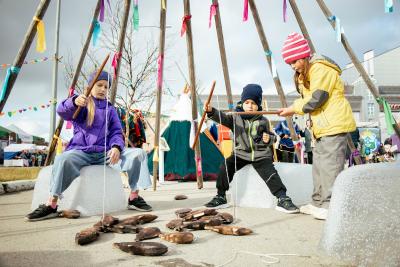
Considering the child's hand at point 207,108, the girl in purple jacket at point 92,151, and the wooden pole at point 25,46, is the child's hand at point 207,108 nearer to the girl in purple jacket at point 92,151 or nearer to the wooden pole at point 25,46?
the girl in purple jacket at point 92,151

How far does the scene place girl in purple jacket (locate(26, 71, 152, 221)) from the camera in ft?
9.50

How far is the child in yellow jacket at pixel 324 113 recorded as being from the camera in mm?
2852

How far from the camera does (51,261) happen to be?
167 centimetres

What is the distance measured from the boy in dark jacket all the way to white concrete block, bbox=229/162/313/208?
103mm

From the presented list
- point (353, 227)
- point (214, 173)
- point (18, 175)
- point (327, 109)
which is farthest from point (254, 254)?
point (18, 175)

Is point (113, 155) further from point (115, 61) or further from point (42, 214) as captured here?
point (115, 61)

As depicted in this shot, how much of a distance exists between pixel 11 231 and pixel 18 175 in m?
5.39

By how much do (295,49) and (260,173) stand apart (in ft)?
3.88

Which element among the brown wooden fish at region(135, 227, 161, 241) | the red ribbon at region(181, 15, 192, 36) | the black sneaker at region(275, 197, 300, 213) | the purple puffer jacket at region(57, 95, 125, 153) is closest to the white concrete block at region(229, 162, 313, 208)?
the black sneaker at region(275, 197, 300, 213)

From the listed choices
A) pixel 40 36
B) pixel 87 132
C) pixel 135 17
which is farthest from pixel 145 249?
pixel 135 17

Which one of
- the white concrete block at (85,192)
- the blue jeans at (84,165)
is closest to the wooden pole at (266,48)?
the blue jeans at (84,165)

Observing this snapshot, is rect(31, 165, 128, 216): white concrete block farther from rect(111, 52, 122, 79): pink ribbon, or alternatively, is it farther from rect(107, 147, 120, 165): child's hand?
rect(111, 52, 122, 79): pink ribbon

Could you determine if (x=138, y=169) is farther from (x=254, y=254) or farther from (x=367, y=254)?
(x=367, y=254)

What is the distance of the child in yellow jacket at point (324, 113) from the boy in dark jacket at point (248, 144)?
0.45 metres
